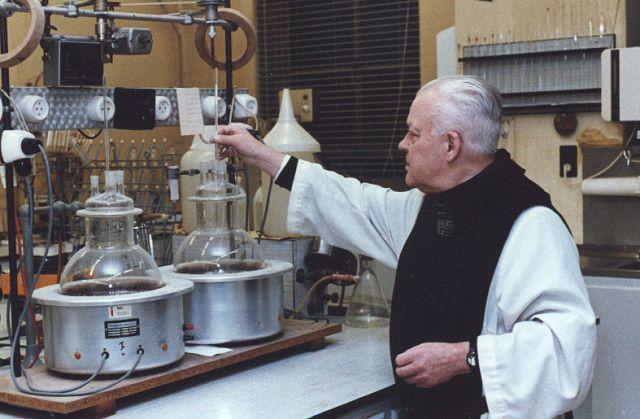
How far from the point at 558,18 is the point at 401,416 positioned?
2.31m

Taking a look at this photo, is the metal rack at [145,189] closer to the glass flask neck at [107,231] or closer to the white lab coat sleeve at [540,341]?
the glass flask neck at [107,231]

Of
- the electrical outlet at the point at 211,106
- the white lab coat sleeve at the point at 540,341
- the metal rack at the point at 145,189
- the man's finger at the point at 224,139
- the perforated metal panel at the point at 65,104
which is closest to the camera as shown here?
the white lab coat sleeve at the point at 540,341

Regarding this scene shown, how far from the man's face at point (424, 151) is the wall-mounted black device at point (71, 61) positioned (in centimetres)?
72

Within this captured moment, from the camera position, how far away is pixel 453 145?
2.03 meters

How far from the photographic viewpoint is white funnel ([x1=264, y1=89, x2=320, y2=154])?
2910mm

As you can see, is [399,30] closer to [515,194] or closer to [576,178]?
[576,178]

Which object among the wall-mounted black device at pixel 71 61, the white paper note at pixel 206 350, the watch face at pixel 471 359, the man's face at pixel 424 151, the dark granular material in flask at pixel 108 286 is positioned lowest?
the white paper note at pixel 206 350

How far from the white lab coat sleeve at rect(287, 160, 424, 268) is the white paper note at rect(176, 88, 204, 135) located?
29cm

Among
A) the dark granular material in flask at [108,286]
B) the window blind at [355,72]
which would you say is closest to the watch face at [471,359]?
the dark granular material in flask at [108,286]

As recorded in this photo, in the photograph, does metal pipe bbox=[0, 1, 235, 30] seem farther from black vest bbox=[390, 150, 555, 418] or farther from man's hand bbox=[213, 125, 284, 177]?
black vest bbox=[390, 150, 555, 418]

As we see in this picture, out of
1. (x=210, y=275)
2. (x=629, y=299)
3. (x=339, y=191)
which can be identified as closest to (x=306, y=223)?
(x=339, y=191)

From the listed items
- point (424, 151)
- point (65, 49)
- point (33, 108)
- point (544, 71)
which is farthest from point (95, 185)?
point (544, 71)

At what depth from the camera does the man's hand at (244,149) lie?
2.19 meters

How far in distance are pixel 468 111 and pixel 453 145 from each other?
0.27 ft
